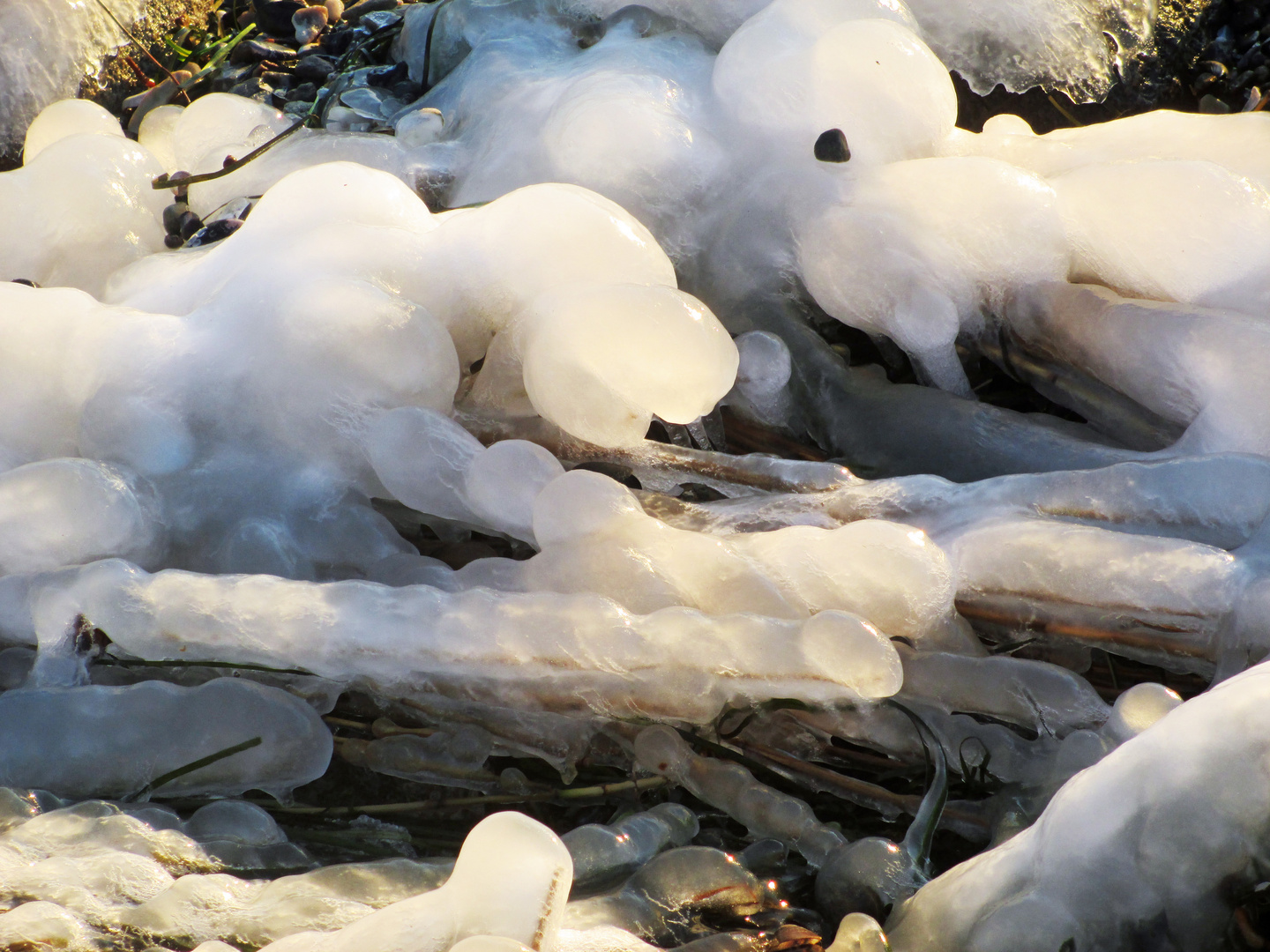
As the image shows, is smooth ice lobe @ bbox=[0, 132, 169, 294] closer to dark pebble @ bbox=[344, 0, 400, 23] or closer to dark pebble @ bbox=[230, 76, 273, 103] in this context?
dark pebble @ bbox=[230, 76, 273, 103]

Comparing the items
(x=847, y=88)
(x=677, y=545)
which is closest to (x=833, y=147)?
(x=847, y=88)

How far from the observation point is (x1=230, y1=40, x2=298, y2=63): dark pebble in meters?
1.79

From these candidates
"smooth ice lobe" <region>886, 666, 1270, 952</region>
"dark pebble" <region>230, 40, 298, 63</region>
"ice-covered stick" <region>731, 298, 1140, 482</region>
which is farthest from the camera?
"dark pebble" <region>230, 40, 298, 63</region>

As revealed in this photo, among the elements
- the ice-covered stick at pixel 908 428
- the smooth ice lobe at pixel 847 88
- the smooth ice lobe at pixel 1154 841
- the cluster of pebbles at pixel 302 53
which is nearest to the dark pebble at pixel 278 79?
the cluster of pebbles at pixel 302 53

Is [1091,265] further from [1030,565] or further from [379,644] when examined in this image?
[379,644]

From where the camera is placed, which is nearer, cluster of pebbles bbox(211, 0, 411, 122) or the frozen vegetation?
the frozen vegetation

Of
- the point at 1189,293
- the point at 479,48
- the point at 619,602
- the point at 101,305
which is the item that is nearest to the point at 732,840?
the point at 619,602

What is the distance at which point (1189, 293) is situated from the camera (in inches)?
43.1

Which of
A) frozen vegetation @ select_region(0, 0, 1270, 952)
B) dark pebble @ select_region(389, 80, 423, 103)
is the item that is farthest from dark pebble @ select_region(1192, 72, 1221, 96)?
dark pebble @ select_region(389, 80, 423, 103)

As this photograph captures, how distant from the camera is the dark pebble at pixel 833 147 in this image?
1201 mm

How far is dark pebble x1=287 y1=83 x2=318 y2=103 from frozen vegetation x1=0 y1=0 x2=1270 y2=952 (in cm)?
50

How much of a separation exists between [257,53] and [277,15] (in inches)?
4.0

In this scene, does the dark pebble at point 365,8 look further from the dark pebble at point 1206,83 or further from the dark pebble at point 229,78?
the dark pebble at point 1206,83

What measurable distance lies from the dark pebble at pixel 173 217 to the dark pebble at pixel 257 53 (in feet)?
1.53
